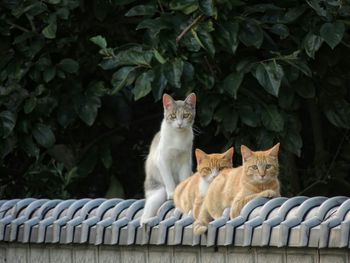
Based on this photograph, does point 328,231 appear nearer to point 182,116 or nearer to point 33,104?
point 182,116

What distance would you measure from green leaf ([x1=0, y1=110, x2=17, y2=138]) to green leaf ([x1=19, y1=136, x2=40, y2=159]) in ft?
0.71

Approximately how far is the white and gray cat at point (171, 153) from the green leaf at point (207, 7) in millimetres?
908

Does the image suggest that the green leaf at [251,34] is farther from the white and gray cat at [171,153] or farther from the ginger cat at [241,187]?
the ginger cat at [241,187]

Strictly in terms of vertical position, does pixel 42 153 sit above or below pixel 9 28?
below

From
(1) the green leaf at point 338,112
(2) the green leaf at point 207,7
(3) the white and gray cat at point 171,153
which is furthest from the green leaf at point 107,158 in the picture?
(3) the white and gray cat at point 171,153

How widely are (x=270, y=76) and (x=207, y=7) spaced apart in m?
0.72

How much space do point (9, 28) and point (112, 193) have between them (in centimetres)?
170

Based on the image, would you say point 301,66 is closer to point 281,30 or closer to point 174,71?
point 281,30

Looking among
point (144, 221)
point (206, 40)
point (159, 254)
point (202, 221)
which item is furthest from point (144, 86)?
point (202, 221)

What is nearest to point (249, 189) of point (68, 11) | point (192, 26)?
point (192, 26)

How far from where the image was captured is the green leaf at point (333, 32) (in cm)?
941

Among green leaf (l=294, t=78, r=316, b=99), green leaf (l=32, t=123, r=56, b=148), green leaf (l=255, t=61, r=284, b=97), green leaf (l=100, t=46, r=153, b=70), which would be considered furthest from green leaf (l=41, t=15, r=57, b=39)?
green leaf (l=294, t=78, r=316, b=99)

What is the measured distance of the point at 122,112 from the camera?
35.9ft

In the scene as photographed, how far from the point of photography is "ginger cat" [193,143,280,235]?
23.1 feet
